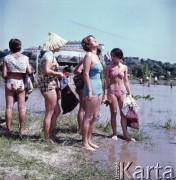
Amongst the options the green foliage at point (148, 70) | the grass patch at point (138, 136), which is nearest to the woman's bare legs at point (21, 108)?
the grass patch at point (138, 136)

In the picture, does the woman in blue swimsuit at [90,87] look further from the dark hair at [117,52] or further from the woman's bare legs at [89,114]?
the dark hair at [117,52]

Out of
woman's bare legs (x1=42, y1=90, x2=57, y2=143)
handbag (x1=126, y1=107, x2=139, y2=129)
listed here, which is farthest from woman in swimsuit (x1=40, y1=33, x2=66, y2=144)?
handbag (x1=126, y1=107, x2=139, y2=129)

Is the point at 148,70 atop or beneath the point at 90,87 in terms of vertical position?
atop

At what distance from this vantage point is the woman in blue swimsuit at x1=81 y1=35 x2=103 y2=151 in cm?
493

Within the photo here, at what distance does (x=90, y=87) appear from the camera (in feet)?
16.1

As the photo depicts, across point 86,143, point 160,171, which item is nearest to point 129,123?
point 86,143

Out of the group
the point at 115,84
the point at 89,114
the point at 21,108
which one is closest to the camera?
the point at 89,114

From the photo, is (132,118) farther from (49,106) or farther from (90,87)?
(49,106)

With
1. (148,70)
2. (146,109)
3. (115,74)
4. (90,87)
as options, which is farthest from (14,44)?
(148,70)

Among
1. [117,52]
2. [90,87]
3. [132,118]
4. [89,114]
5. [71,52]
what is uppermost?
[71,52]

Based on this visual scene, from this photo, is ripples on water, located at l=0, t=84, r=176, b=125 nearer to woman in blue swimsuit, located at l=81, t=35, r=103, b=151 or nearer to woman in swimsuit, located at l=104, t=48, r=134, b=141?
woman in swimsuit, located at l=104, t=48, r=134, b=141

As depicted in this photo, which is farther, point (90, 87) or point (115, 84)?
point (115, 84)

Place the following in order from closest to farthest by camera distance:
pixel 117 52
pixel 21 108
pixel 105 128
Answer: pixel 21 108, pixel 117 52, pixel 105 128

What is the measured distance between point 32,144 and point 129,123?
6.10ft
